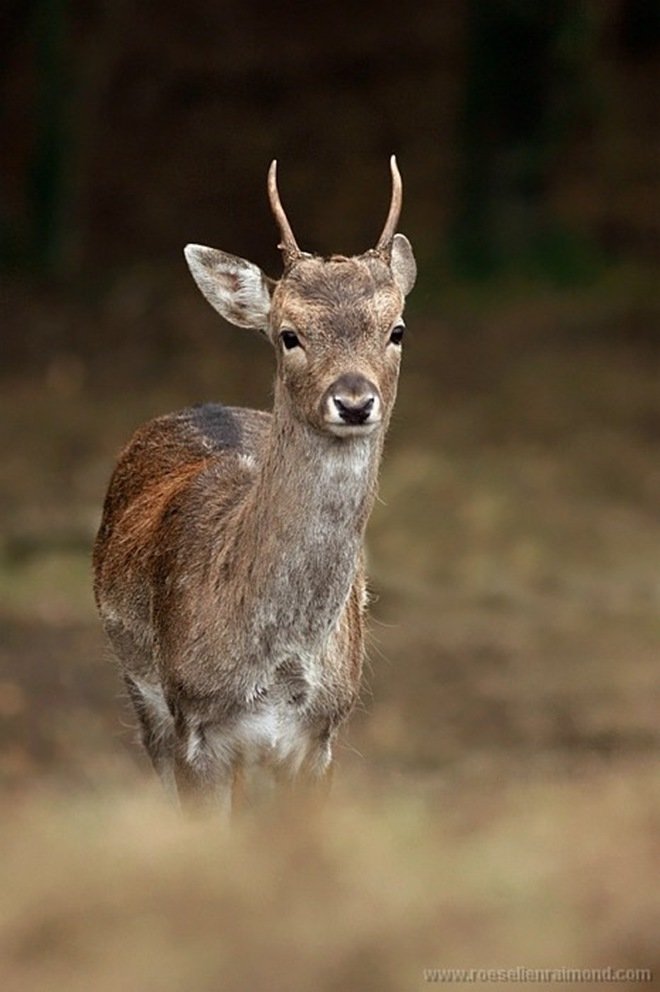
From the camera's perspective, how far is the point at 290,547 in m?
7.33

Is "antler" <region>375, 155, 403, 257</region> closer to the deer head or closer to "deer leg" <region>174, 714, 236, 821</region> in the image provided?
the deer head

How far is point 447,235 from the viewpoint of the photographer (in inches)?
806

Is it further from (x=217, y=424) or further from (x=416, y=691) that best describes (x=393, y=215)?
(x=416, y=691)

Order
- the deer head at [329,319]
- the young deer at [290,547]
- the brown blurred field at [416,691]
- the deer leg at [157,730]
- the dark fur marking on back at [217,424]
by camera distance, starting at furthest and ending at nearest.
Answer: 1. the dark fur marking on back at [217,424]
2. the deer leg at [157,730]
3. the young deer at [290,547]
4. the deer head at [329,319]
5. the brown blurred field at [416,691]

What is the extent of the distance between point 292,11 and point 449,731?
15638mm

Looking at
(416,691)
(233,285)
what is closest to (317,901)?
→ (233,285)

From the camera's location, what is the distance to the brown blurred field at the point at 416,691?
16.4 ft

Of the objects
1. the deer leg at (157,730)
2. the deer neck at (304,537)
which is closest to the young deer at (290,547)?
the deer neck at (304,537)

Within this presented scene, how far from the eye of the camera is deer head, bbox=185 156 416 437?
6938 millimetres

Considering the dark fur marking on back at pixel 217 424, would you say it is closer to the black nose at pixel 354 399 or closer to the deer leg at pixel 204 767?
the deer leg at pixel 204 767

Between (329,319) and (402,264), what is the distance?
69cm

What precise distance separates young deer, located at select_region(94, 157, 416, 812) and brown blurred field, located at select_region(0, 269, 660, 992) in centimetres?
31

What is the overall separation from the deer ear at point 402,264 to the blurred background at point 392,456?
5.62 feet

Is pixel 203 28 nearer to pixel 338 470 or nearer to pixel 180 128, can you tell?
pixel 180 128
